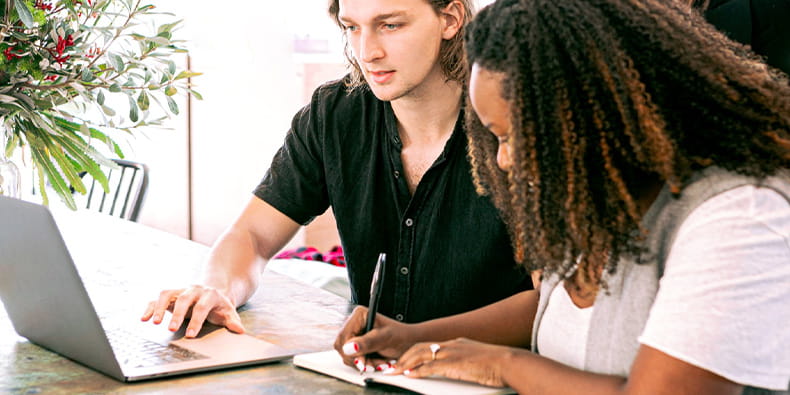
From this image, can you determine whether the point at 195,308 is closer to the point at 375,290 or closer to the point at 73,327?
the point at 73,327

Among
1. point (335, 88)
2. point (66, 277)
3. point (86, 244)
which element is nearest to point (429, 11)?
point (335, 88)

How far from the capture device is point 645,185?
0.98m

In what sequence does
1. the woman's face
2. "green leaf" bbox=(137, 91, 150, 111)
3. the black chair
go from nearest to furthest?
the woman's face, "green leaf" bbox=(137, 91, 150, 111), the black chair

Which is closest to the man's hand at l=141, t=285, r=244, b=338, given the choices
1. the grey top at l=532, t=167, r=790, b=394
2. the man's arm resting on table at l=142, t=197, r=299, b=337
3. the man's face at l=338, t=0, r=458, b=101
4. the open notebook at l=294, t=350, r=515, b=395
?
the man's arm resting on table at l=142, t=197, r=299, b=337

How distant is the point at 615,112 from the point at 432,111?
2.42 feet

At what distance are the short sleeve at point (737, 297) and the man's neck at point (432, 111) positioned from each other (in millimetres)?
790

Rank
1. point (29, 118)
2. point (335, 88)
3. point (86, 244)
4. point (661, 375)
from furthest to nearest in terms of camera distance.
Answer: point (86, 244)
point (335, 88)
point (29, 118)
point (661, 375)

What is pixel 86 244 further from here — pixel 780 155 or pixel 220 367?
pixel 780 155

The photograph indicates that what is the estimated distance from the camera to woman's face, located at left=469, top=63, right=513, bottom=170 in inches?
38.1

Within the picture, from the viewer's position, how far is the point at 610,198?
922 millimetres

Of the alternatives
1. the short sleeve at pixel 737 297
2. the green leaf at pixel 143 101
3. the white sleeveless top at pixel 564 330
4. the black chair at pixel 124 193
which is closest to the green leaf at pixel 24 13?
the green leaf at pixel 143 101

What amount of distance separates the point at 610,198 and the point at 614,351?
0.63ft

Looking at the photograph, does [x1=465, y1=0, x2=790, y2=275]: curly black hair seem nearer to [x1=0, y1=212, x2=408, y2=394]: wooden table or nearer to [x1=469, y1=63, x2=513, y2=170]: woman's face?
[x1=469, y1=63, x2=513, y2=170]: woman's face

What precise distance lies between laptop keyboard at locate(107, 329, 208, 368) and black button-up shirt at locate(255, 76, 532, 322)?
50 centimetres
